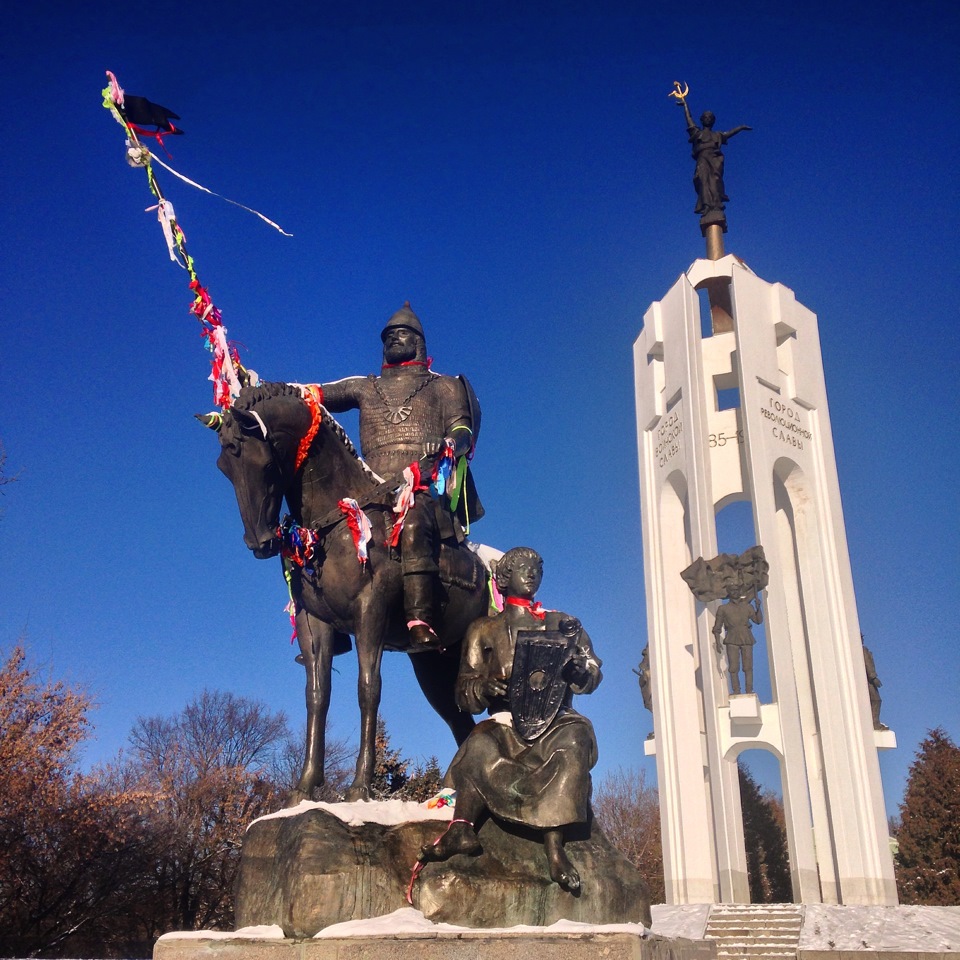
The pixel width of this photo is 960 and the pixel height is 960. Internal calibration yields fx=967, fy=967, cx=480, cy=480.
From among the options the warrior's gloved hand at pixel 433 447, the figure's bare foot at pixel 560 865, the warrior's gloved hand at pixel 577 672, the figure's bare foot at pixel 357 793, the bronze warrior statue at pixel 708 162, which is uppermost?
the bronze warrior statue at pixel 708 162

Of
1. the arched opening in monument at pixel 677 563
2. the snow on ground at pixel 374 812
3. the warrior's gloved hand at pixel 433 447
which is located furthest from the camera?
the arched opening in monument at pixel 677 563

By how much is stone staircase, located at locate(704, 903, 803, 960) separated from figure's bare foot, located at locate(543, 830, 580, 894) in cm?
1296

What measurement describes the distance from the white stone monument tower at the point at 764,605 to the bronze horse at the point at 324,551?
739 inches

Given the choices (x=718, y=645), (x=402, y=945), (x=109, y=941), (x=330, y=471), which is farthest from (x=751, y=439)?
(x=402, y=945)

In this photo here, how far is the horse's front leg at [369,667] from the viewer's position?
5012mm

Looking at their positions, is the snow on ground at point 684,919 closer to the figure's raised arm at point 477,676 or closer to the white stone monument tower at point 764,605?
the white stone monument tower at point 764,605

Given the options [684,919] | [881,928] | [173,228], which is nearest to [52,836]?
[684,919]

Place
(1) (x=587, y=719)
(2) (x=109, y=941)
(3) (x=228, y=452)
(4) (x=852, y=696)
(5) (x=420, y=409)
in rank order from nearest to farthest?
(1) (x=587, y=719) < (3) (x=228, y=452) < (5) (x=420, y=409) < (2) (x=109, y=941) < (4) (x=852, y=696)

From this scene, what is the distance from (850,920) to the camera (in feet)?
55.5

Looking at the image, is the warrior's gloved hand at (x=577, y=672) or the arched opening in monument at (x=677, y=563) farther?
the arched opening in monument at (x=677, y=563)

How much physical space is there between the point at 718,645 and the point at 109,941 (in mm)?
15901

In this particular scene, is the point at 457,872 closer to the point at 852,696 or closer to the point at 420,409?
the point at 420,409

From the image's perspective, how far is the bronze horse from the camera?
16.5 ft

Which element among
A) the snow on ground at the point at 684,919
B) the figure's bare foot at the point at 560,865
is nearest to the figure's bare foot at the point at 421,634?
the figure's bare foot at the point at 560,865
